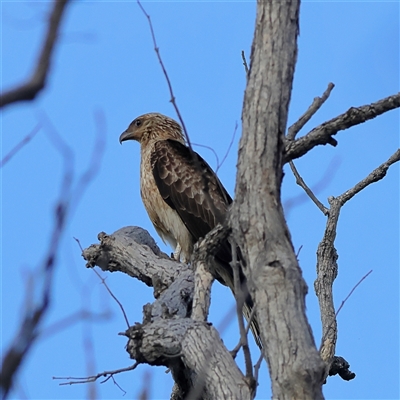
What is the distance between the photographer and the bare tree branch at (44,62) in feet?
6.51

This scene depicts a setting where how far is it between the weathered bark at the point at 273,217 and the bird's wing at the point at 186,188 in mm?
4096

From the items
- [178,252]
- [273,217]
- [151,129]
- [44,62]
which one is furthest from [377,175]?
[44,62]

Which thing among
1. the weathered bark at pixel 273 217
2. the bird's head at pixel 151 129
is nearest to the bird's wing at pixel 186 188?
the bird's head at pixel 151 129

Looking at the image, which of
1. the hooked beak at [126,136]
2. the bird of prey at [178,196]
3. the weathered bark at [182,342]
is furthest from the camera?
the hooked beak at [126,136]

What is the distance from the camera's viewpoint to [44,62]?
6.52 feet

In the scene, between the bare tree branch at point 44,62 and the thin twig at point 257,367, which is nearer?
the bare tree branch at point 44,62

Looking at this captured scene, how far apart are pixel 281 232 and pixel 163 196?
450 cm

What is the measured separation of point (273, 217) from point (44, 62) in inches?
70.9

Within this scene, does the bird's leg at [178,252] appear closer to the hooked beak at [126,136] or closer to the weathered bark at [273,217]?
the hooked beak at [126,136]

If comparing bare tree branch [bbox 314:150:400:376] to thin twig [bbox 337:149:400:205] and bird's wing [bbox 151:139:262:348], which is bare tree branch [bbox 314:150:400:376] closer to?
thin twig [bbox 337:149:400:205]

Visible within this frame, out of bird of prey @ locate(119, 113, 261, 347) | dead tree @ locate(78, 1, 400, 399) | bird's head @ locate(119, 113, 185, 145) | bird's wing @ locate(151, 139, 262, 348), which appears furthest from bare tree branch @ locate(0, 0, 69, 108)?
bird's head @ locate(119, 113, 185, 145)

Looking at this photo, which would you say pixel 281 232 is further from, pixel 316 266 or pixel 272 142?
pixel 316 266

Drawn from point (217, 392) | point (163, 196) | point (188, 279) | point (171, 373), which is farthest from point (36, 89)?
point (163, 196)

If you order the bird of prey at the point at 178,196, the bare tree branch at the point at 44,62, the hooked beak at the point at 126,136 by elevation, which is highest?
the hooked beak at the point at 126,136
